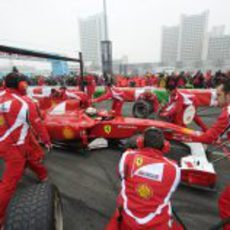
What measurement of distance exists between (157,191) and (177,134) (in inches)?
77.8

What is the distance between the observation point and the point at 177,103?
4.20 metres

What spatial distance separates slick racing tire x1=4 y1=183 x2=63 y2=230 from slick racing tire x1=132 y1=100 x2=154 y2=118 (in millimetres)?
5014

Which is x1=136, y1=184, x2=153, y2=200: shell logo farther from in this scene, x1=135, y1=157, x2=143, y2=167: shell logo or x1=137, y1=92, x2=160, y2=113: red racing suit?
x1=137, y1=92, x2=160, y2=113: red racing suit

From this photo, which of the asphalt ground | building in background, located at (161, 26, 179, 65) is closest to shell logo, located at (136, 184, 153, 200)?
the asphalt ground

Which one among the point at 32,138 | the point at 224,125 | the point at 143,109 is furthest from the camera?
the point at 143,109

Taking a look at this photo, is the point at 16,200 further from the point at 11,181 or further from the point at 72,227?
the point at 72,227

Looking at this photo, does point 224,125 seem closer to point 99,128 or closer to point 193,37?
point 99,128

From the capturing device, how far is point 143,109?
6.55 metres

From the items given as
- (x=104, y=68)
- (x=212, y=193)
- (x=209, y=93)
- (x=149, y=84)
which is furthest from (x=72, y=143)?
(x=149, y=84)

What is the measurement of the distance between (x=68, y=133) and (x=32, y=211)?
2.18 m

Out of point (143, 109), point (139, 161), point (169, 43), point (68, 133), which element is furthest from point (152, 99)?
point (169, 43)

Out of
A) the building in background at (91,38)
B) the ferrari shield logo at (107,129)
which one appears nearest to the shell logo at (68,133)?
the ferrari shield logo at (107,129)

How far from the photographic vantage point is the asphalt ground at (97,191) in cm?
225

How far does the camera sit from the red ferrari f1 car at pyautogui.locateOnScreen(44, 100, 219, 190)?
3227mm
